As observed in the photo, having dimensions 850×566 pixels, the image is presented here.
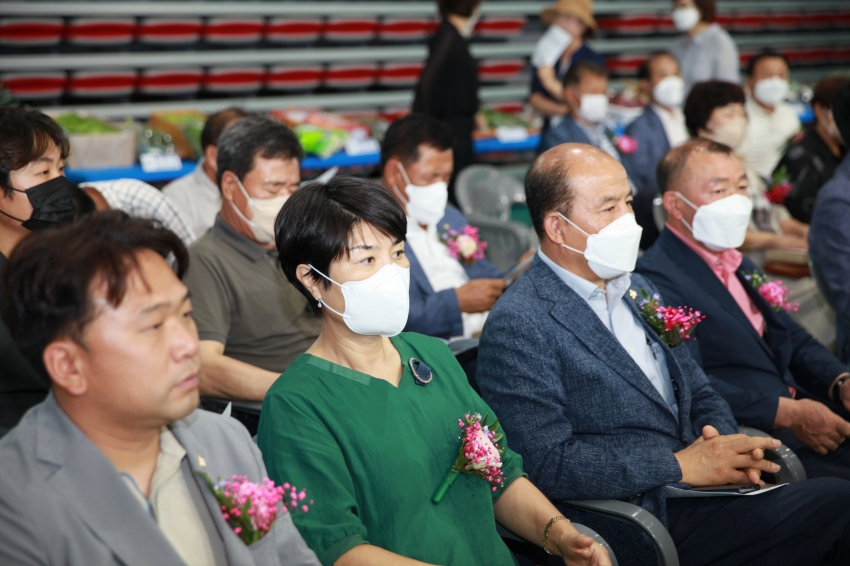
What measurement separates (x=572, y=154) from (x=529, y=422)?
2.98 ft

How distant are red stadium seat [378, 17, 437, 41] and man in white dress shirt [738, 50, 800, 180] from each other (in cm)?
340

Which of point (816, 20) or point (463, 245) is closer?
point (463, 245)

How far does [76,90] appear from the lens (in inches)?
264

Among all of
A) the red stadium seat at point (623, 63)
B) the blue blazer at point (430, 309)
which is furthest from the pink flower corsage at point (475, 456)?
the red stadium seat at point (623, 63)

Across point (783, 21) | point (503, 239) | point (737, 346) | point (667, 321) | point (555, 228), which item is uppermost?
point (783, 21)

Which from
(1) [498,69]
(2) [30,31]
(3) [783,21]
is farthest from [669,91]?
(3) [783,21]

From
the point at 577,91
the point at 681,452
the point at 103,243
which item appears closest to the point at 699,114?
the point at 577,91

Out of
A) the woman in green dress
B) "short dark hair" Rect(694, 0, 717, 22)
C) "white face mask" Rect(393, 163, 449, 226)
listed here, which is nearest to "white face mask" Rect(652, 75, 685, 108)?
"short dark hair" Rect(694, 0, 717, 22)

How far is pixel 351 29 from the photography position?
7.97 meters

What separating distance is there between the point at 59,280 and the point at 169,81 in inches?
241

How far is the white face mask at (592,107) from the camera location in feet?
18.8

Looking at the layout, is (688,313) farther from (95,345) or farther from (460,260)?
(95,345)

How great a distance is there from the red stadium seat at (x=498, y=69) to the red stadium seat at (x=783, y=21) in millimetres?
4541

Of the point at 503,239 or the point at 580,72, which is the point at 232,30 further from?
the point at 503,239
